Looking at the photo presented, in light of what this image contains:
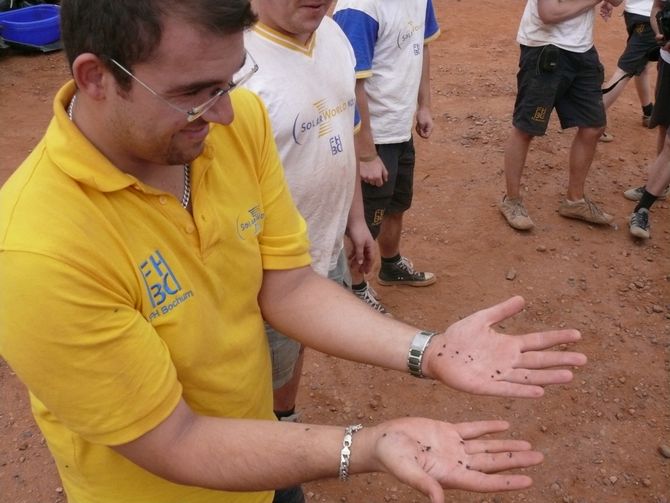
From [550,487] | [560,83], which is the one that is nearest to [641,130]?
[560,83]

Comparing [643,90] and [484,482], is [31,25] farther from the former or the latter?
[484,482]

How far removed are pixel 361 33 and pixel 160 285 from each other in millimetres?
2309

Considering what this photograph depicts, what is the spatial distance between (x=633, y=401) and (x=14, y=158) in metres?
5.51

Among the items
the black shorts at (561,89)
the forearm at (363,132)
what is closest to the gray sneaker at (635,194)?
the black shorts at (561,89)

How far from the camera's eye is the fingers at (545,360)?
1686 mm

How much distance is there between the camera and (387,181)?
3812 millimetres

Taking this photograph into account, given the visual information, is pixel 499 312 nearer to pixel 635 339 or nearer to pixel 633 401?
pixel 633 401

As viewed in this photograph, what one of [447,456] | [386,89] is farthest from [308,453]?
[386,89]

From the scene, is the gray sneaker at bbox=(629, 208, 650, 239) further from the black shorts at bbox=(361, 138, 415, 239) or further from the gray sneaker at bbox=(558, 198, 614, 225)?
the black shorts at bbox=(361, 138, 415, 239)

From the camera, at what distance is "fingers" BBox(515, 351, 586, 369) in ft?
5.53

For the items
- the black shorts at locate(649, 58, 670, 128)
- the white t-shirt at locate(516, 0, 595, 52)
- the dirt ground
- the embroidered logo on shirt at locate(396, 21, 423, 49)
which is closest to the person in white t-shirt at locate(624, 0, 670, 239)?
the black shorts at locate(649, 58, 670, 128)

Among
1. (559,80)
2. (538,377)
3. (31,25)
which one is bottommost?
(31,25)

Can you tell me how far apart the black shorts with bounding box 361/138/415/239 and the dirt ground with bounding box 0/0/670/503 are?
0.74m

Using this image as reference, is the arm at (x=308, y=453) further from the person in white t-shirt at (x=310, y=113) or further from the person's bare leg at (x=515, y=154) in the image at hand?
the person's bare leg at (x=515, y=154)
